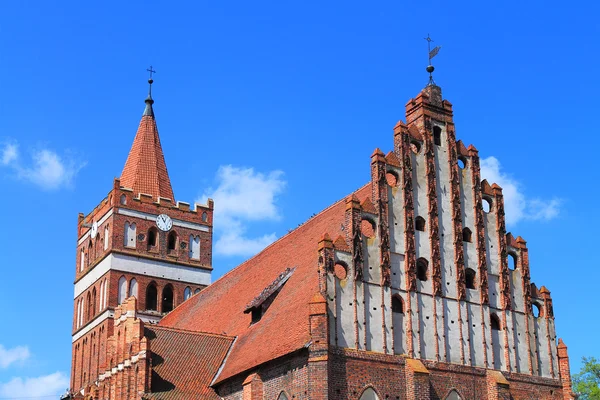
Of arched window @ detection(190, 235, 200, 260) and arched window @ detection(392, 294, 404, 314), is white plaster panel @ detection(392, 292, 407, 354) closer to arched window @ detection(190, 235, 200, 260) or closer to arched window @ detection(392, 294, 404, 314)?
arched window @ detection(392, 294, 404, 314)

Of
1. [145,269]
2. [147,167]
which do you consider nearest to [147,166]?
[147,167]

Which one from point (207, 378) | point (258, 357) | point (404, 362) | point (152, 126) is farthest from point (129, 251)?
point (404, 362)

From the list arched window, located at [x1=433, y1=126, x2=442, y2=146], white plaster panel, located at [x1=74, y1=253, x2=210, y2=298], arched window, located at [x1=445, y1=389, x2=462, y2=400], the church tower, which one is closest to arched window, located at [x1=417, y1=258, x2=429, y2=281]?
arched window, located at [x1=445, y1=389, x2=462, y2=400]

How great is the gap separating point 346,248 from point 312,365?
398cm

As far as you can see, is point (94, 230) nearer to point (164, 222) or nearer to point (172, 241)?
point (164, 222)

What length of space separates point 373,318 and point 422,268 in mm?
2902

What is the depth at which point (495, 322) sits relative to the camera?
30.7 metres

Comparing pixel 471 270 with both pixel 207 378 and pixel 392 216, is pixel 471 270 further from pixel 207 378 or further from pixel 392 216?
pixel 207 378

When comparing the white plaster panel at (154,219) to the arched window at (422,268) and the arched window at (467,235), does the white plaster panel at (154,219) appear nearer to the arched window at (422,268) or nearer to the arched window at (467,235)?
the arched window at (467,235)

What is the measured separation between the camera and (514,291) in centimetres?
3158

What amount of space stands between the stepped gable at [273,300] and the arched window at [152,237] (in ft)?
28.9

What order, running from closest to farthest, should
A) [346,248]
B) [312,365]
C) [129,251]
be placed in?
1. [312,365]
2. [346,248]
3. [129,251]

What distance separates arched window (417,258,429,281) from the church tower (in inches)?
844

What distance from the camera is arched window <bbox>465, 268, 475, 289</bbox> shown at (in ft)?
101
